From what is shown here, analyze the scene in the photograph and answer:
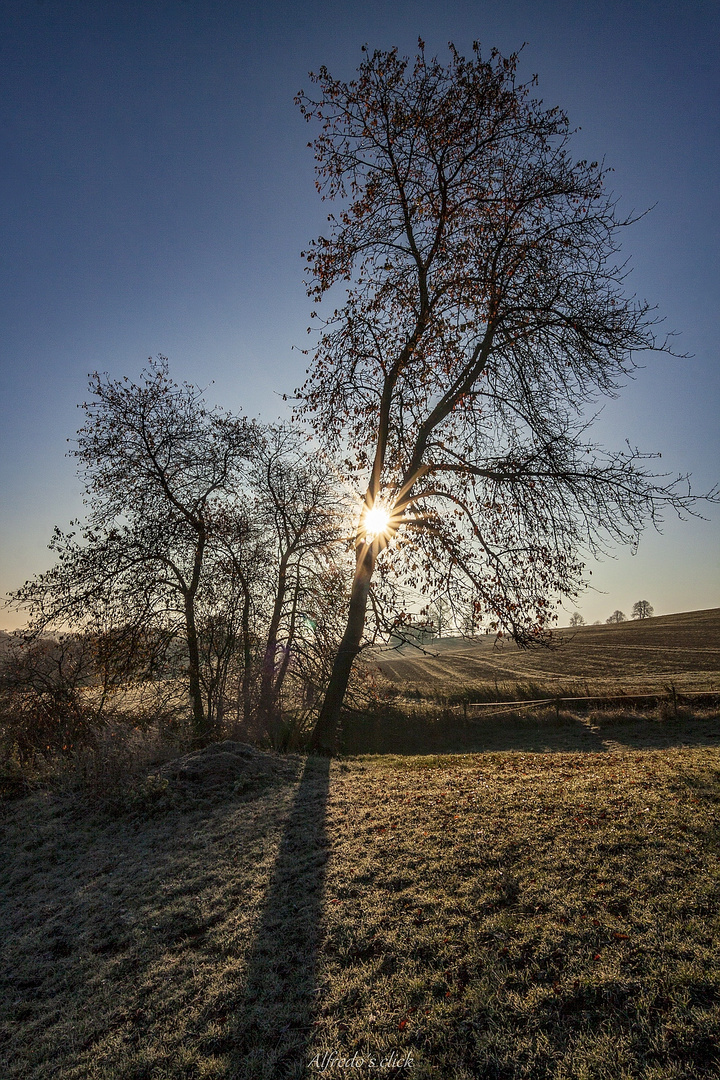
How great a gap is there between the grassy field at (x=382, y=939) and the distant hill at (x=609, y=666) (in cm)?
1873

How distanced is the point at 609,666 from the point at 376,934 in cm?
4157

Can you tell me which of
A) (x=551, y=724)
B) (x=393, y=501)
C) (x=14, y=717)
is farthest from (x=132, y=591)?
(x=551, y=724)

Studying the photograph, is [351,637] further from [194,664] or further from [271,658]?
[194,664]

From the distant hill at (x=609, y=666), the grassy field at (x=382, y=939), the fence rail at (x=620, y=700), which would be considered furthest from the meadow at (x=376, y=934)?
the distant hill at (x=609, y=666)

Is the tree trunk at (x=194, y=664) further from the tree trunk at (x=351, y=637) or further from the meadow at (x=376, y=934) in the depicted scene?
the meadow at (x=376, y=934)

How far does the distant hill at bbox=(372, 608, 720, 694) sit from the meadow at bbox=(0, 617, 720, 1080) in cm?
1829

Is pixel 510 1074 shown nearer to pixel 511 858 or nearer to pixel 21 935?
pixel 511 858

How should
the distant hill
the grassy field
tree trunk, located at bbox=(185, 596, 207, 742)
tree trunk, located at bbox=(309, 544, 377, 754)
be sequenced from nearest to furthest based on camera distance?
1. the grassy field
2. tree trunk, located at bbox=(309, 544, 377, 754)
3. tree trunk, located at bbox=(185, 596, 207, 742)
4. the distant hill

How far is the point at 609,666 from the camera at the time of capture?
3919 cm

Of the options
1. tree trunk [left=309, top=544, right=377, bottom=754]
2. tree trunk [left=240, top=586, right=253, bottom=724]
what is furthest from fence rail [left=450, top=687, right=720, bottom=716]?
tree trunk [left=309, top=544, right=377, bottom=754]

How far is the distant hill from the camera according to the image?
28.2 metres

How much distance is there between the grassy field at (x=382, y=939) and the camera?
A: 2.67 meters

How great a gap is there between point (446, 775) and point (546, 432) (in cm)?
687

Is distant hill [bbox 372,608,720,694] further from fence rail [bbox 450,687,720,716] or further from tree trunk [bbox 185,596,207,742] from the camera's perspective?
tree trunk [bbox 185,596,207,742]
